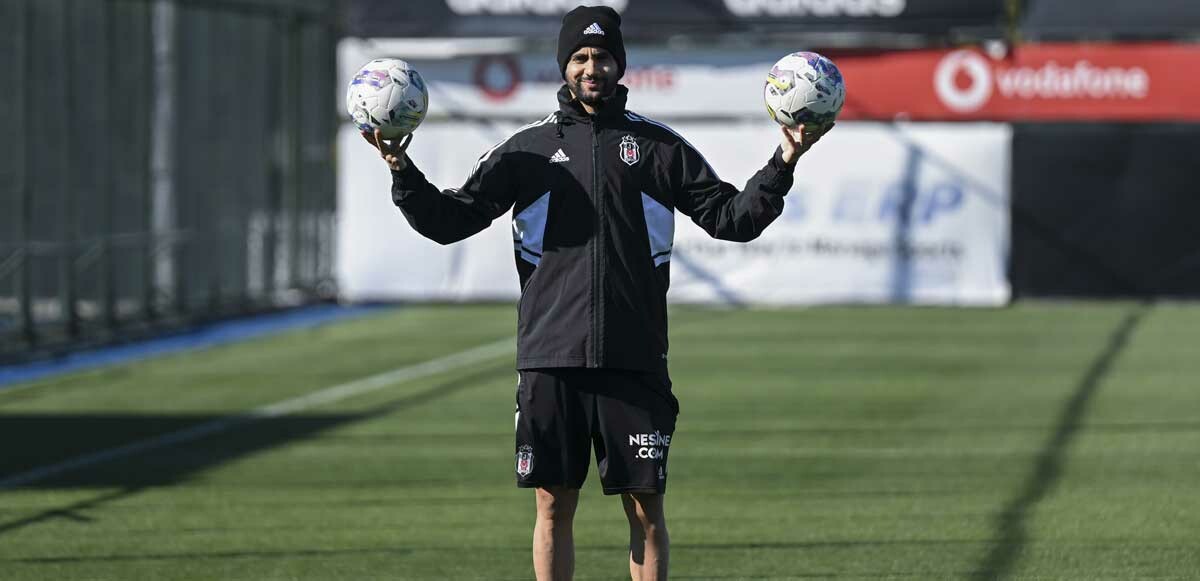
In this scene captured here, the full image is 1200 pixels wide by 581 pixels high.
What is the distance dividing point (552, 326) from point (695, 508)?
158 inches

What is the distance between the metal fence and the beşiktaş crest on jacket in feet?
43.8

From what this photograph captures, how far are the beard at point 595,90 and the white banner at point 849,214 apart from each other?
749 inches

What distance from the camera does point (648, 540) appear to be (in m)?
6.70

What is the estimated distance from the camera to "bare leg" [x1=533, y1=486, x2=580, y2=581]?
21.9 feet

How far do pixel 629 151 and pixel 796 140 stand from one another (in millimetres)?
516

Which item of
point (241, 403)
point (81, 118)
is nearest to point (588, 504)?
point (241, 403)

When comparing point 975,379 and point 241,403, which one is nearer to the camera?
point 241,403

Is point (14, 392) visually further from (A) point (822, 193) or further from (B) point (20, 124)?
(A) point (822, 193)

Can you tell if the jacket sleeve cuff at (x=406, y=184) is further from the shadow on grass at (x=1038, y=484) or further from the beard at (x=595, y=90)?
the shadow on grass at (x=1038, y=484)

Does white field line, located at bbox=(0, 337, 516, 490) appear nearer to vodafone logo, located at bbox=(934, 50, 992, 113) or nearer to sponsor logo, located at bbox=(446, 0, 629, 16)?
sponsor logo, located at bbox=(446, 0, 629, 16)

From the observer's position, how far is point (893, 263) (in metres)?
26.0

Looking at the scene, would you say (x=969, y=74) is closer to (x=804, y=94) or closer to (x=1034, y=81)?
(x=1034, y=81)

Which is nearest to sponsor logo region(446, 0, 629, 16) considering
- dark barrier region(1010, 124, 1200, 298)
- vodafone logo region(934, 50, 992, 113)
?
vodafone logo region(934, 50, 992, 113)

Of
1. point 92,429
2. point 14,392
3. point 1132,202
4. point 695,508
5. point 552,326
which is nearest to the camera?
point 552,326
